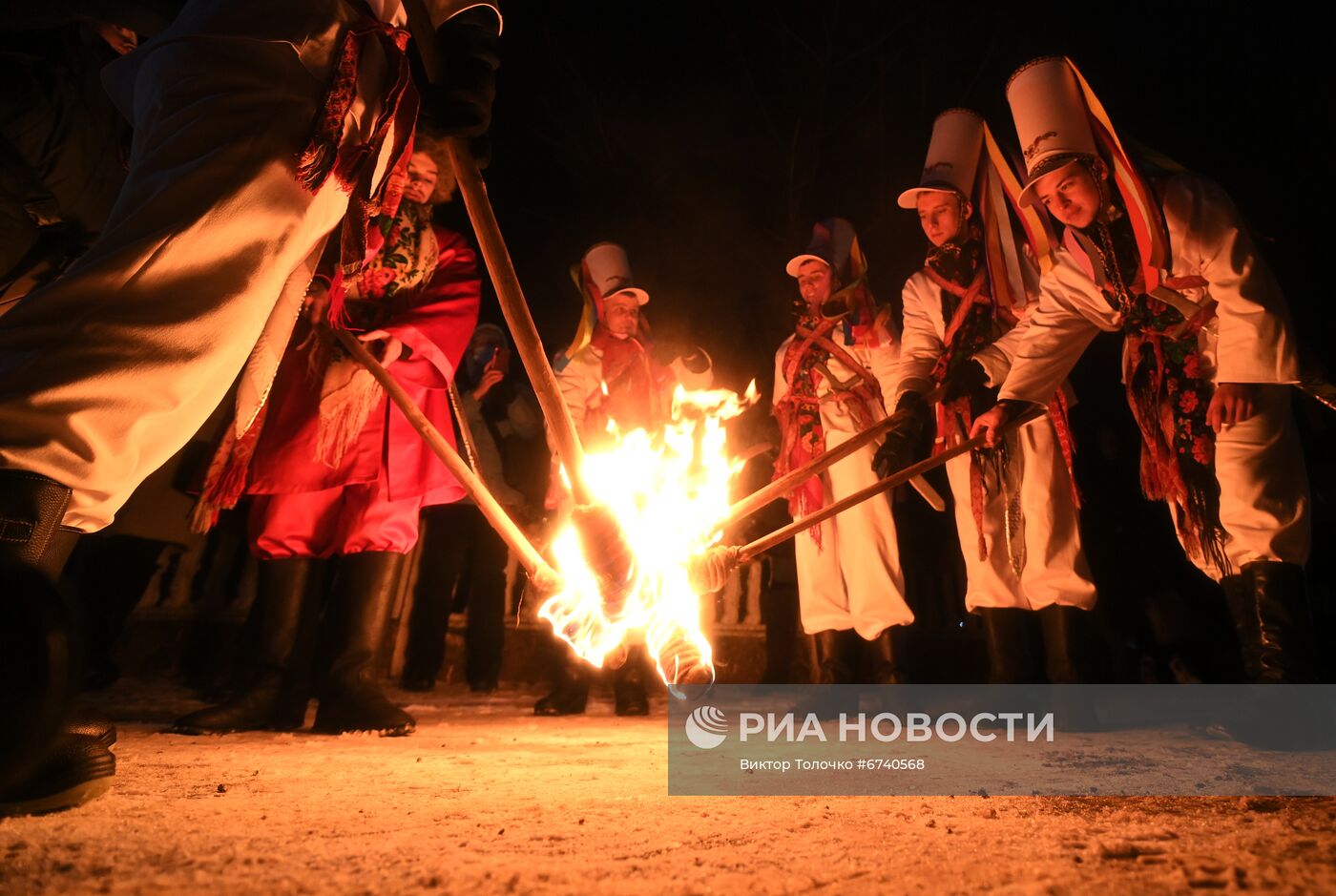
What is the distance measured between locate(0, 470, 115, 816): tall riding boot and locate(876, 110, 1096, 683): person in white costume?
2.94 metres

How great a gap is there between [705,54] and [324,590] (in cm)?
757

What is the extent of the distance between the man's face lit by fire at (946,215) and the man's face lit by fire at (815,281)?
0.76 meters

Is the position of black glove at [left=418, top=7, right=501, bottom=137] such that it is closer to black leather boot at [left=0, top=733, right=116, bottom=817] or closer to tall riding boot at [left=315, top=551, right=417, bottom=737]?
black leather boot at [left=0, top=733, right=116, bottom=817]

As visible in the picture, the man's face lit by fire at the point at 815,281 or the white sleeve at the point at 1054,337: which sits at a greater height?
the man's face lit by fire at the point at 815,281

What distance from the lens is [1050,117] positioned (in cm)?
315

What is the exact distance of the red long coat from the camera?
279 centimetres

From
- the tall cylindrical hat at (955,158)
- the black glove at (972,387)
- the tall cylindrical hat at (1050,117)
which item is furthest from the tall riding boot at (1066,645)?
the tall cylindrical hat at (955,158)

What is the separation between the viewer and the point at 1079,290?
326cm

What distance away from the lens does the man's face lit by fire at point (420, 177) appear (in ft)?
9.98

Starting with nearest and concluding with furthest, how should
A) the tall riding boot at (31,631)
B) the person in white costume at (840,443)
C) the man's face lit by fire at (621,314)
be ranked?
the tall riding boot at (31,631) < the person in white costume at (840,443) < the man's face lit by fire at (621,314)

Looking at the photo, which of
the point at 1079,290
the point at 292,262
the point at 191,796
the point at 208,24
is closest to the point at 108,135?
the point at 208,24

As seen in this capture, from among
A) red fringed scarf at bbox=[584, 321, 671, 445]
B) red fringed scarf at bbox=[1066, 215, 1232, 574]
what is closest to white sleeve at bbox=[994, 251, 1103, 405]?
red fringed scarf at bbox=[1066, 215, 1232, 574]

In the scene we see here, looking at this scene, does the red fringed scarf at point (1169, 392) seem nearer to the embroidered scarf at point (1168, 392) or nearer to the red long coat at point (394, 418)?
the embroidered scarf at point (1168, 392)

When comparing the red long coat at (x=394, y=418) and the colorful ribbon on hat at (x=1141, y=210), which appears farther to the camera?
the colorful ribbon on hat at (x=1141, y=210)
